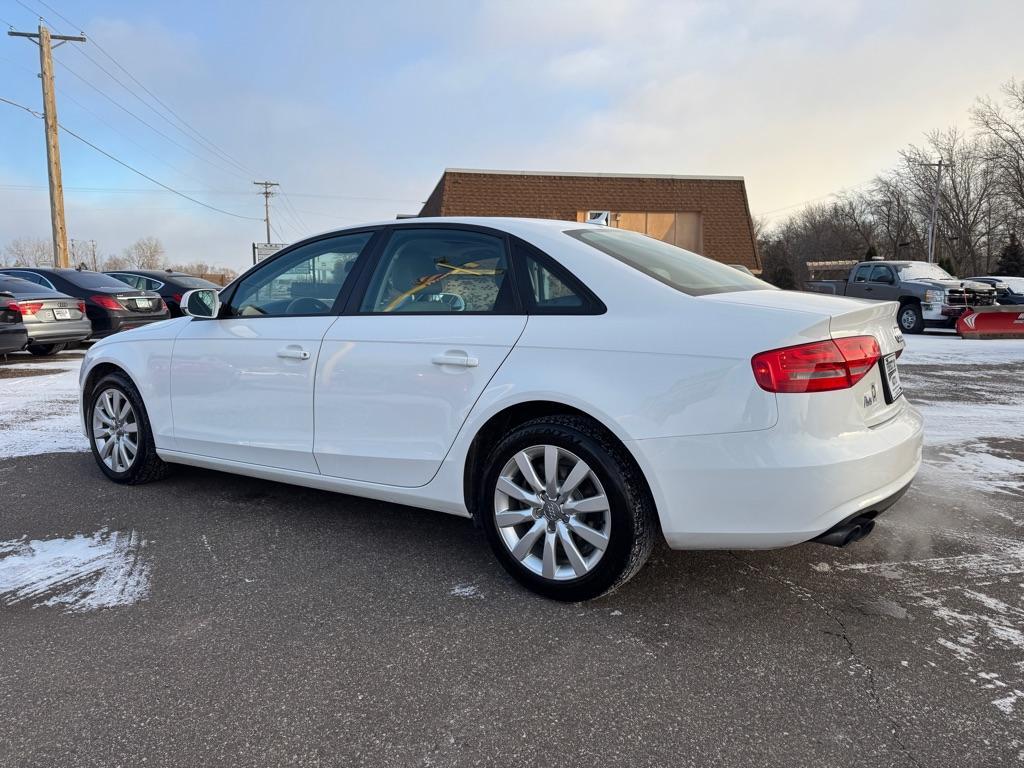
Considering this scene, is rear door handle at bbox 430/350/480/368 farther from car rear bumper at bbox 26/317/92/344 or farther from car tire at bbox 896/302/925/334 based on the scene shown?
car tire at bbox 896/302/925/334

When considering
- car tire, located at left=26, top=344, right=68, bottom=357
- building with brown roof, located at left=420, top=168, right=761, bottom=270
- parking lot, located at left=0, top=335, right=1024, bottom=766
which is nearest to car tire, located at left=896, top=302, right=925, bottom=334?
building with brown roof, located at left=420, top=168, right=761, bottom=270

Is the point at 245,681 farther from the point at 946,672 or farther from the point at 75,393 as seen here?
the point at 75,393

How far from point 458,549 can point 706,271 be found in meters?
1.80

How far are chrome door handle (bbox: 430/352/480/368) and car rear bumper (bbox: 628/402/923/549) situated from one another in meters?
0.78

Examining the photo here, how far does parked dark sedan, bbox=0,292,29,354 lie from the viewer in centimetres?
1009

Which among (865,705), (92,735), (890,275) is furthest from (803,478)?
(890,275)

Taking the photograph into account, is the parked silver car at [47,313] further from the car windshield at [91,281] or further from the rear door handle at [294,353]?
the rear door handle at [294,353]

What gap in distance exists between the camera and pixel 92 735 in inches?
82.8

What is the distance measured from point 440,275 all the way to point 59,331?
411 inches

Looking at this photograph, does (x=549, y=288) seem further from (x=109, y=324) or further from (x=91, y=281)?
(x=91, y=281)

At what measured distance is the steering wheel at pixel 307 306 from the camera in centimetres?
368

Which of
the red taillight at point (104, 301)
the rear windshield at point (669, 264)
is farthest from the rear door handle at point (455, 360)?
the red taillight at point (104, 301)

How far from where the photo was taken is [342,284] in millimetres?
3652

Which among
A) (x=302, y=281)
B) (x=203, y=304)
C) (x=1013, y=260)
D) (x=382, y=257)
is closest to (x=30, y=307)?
(x=203, y=304)
